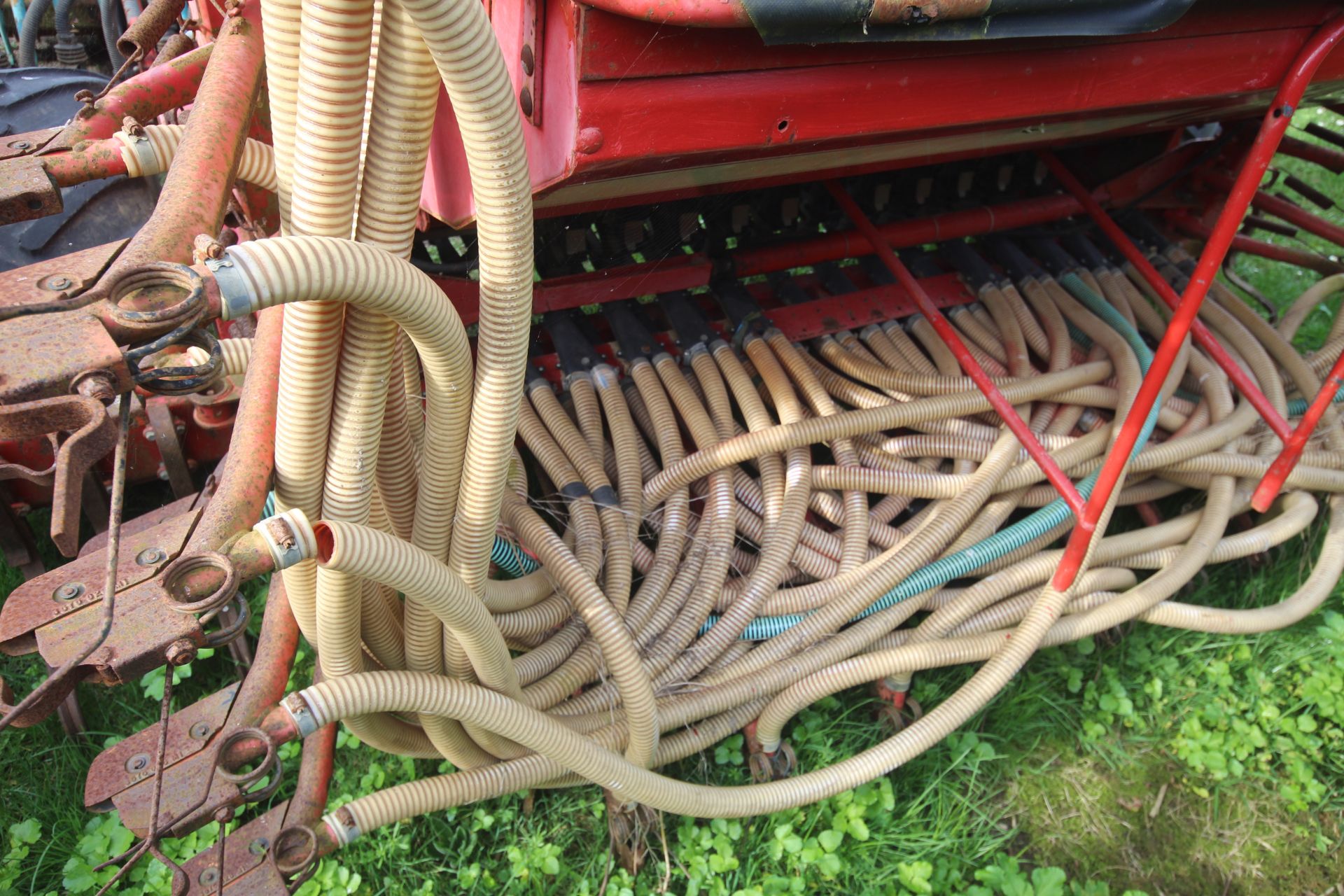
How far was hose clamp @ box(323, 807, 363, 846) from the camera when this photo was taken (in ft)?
5.95

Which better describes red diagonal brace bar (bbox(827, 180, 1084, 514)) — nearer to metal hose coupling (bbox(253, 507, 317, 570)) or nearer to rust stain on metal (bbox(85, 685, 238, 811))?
metal hose coupling (bbox(253, 507, 317, 570))

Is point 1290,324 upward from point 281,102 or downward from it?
downward

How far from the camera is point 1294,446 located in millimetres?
2578

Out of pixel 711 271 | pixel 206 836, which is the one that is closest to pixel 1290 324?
pixel 711 271

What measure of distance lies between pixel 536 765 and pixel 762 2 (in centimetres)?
158

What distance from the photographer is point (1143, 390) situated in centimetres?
231

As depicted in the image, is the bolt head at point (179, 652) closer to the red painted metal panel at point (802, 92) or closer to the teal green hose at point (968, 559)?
the red painted metal panel at point (802, 92)

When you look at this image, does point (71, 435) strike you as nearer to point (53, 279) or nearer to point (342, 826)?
point (53, 279)

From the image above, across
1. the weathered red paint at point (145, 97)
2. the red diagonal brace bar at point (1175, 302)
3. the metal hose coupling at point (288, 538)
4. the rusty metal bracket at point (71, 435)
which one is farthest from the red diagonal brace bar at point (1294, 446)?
the weathered red paint at point (145, 97)

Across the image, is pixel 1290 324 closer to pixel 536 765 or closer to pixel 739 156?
pixel 739 156

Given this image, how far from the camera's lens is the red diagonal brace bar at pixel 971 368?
2.36 meters

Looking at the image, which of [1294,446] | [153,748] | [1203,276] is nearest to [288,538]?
[153,748]

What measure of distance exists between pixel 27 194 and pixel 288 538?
0.84 m

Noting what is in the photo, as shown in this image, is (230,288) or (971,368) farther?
(971,368)
